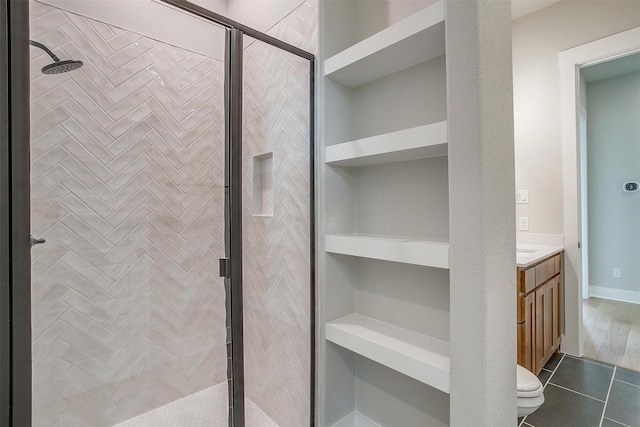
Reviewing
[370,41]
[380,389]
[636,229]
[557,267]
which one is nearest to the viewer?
[370,41]

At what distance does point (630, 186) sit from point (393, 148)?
401 centimetres

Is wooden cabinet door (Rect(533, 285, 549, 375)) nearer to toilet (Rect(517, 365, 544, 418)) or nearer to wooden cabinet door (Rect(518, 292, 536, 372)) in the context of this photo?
wooden cabinet door (Rect(518, 292, 536, 372))

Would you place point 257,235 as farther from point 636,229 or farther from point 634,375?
point 636,229

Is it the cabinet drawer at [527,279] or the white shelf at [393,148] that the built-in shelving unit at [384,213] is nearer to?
the white shelf at [393,148]

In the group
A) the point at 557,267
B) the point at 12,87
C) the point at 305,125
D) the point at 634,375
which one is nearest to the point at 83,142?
the point at 12,87

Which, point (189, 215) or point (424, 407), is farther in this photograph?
point (189, 215)

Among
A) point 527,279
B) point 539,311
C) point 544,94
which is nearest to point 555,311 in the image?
point 539,311

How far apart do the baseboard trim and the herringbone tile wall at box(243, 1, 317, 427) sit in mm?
4321

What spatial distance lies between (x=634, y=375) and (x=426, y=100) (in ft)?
8.58

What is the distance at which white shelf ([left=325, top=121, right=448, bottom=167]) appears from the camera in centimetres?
114

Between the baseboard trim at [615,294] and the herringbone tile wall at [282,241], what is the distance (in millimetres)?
4321

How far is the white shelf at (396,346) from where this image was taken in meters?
1.14

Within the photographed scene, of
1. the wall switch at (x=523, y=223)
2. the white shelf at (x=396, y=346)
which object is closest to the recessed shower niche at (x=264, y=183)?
the white shelf at (x=396, y=346)

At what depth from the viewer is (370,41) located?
52.5 inches
